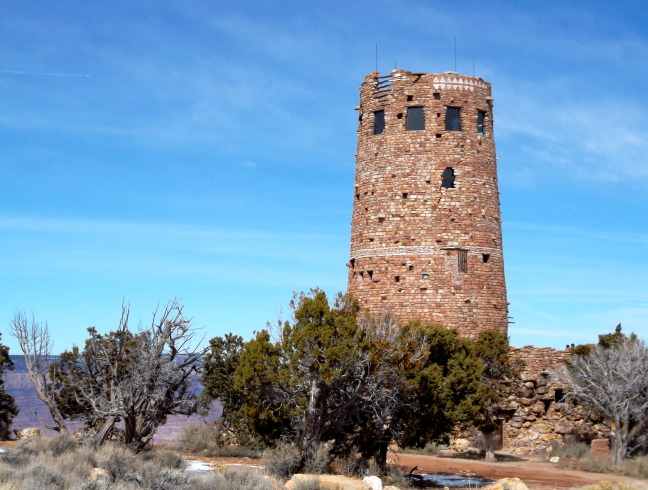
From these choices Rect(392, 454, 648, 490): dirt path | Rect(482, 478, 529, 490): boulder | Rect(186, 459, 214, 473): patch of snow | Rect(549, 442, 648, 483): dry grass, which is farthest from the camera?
Rect(549, 442, 648, 483): dry grass

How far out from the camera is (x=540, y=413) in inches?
1222

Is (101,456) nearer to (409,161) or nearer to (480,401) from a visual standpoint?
(480,401)

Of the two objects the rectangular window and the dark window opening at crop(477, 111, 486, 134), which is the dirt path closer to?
the rectangular window

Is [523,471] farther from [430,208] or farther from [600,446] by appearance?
[430,208]

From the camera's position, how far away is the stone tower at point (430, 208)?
29.4 m

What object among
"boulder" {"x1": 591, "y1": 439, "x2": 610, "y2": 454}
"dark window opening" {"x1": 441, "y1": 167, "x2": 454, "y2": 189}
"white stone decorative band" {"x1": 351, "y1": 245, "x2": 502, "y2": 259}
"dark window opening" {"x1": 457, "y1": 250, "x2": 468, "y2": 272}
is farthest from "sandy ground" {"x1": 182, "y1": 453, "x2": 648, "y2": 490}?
"dark window opening" {"x1": 441, "y1": 167, "x2": 454, "y2": 189}

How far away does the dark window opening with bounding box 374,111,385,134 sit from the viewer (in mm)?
31078

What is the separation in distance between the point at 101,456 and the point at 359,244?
589 inches

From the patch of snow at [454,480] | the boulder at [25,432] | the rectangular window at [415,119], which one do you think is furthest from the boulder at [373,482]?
the boulder at [25,432]

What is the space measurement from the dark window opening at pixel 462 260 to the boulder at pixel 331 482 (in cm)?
1373

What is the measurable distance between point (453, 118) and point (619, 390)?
1159cm

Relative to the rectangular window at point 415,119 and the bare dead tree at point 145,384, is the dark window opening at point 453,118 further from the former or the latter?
the bare dead tree at point 145,384

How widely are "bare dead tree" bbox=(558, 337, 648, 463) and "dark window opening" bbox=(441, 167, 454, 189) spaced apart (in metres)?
7.82

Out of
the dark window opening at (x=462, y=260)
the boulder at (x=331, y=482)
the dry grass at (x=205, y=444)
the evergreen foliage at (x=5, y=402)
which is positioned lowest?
the boulder at (x=331, y=482)
